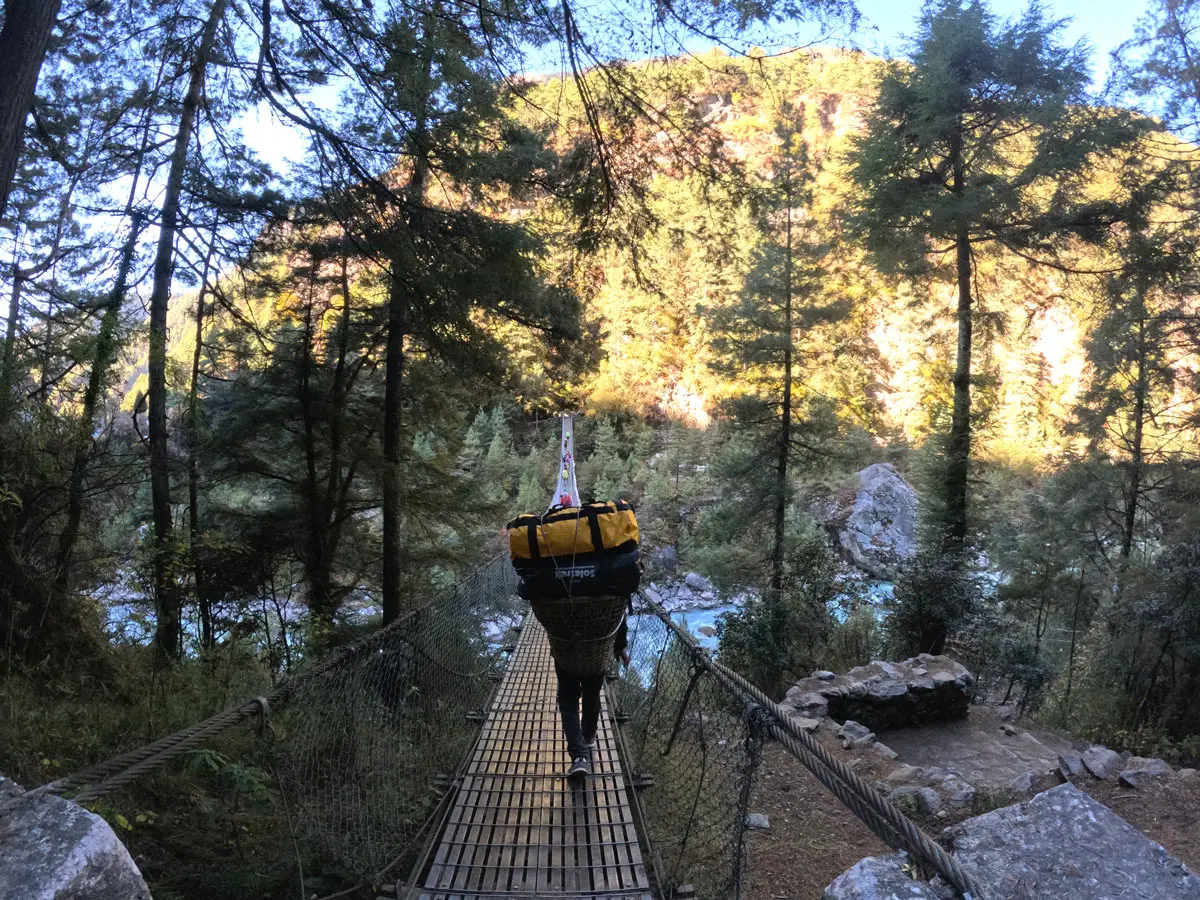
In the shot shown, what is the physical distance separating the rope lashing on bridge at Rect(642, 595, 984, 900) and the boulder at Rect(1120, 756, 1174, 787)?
3045 millimetres

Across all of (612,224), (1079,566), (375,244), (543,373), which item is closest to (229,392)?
(543,373)

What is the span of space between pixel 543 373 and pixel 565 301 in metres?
1.25

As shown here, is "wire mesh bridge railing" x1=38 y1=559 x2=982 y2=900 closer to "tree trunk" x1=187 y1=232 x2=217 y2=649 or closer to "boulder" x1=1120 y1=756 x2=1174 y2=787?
"tree trunk" x1=187 y1=232 x2=217 y2=649

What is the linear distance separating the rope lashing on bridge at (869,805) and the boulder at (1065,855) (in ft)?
1.90

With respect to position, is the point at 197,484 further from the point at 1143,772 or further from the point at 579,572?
the point at 1143,772

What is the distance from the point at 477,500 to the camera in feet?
22.8

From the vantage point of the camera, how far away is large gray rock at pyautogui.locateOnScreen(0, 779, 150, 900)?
100 centimetres

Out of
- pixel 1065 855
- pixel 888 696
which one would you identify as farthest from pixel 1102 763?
pixel 1065 855

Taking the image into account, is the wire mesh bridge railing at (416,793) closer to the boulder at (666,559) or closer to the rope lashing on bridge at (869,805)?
the rope lashing on bridge at (869,805)

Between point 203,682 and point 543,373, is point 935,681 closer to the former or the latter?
point 543,373

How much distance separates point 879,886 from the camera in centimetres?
140

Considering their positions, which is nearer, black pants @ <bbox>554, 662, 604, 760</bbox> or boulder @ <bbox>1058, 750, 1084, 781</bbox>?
black pants @ <bbox>554, 662, 604, 760</bbox>

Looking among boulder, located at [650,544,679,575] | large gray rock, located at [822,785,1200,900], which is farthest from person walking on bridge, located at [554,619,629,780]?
boulder, located at [650,544,679,575]

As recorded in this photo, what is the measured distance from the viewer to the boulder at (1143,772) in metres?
3.44
